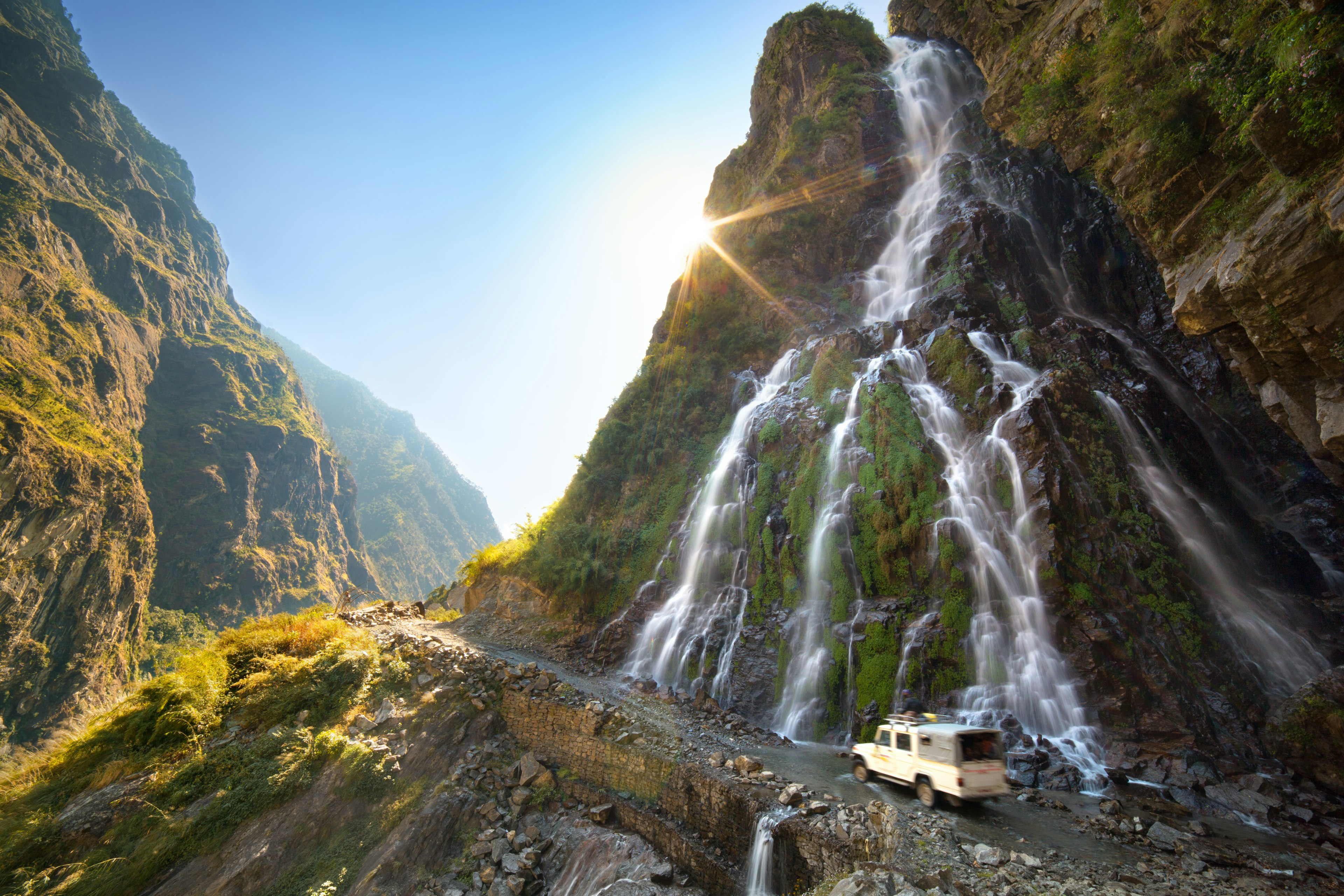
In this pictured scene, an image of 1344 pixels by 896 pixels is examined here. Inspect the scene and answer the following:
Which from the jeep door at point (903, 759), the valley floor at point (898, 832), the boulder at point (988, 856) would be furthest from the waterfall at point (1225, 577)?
the boulder at point (988, 856)

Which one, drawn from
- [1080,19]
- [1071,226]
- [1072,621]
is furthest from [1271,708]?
[1071,226]

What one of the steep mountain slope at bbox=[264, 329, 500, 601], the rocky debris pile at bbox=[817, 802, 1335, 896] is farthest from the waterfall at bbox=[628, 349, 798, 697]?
the steep mountain slope at bbox=[264, 329, 500, 601]

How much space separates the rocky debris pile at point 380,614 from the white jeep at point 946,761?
17.0 metres

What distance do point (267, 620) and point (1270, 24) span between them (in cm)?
2633

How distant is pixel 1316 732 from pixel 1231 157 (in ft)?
39.2

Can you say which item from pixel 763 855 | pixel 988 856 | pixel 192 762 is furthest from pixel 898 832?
pixel 192 762

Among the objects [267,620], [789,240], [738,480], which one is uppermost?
[789,240]

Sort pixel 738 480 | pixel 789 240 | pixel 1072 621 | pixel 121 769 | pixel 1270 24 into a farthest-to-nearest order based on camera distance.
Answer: pixel 789 240 → pixel 738 480 → pixel 1072 621 → pixel 121 769 → pixel 1270 24

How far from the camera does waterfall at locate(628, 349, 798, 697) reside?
1778 centimetres

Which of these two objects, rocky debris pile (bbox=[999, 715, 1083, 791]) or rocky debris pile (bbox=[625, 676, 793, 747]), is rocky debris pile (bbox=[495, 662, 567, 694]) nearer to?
rocky debris pile (bbox=[625, 676, 793, 747])

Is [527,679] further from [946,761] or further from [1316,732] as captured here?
[1316,732]

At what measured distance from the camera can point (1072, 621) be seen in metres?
12.7

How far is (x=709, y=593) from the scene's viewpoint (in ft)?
65.6

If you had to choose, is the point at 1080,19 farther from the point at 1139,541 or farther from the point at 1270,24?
the point at 1139,541
